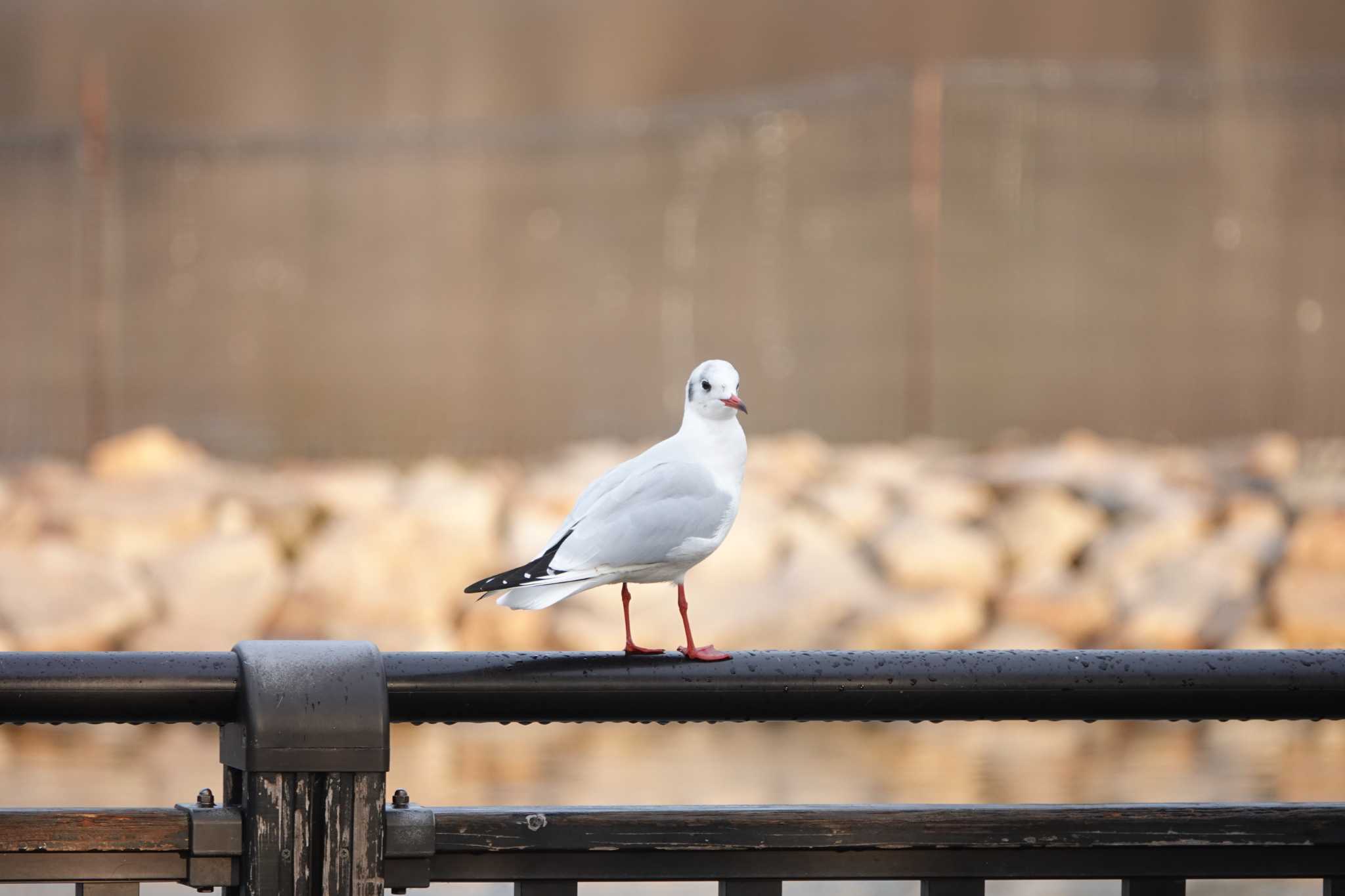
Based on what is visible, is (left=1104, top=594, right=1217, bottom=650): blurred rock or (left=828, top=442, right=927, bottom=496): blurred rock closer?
(left=1104, top=594, right=1217, bottom=650): blurred rock

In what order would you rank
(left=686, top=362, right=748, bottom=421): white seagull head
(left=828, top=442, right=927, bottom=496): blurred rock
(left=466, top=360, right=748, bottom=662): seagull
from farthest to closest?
(left=828, top=442, right=927, bottom=496): blurred rock
(left=686, top=362, right=748, bottom=421): white seagull head
(left=466, top=360, right=748, bottom=662): seagull

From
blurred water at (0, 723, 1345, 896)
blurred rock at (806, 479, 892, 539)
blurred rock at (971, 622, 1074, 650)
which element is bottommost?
blurred water at (0, 723, 1345, 896)

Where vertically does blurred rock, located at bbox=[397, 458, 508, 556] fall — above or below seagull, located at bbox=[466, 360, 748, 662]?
above

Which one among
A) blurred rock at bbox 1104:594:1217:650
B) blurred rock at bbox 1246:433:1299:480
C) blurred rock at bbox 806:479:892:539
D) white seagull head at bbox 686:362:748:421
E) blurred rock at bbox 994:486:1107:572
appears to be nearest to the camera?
white seagull head at bbox 686:362:748:421

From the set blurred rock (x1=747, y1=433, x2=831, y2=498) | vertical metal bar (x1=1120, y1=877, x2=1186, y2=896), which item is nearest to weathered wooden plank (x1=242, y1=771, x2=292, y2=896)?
vertical metal bar (x1=1120, y1=877, x2=1186, y2=896)

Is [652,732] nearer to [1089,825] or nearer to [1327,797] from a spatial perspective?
[1327,797]

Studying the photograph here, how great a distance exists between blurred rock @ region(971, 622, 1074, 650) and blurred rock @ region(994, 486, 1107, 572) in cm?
23

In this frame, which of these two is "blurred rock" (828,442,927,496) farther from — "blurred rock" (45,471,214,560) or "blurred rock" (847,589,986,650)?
"blurred rock" (45,471,214,560)

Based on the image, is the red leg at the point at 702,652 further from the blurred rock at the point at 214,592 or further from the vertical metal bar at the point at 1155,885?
the blurred rock at the point at 214,592

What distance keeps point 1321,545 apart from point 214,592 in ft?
11.5

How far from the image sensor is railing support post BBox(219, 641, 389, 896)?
2.96 feet

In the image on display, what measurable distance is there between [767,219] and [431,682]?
18.6ft

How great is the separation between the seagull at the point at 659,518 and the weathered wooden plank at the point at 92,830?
7.6 inches

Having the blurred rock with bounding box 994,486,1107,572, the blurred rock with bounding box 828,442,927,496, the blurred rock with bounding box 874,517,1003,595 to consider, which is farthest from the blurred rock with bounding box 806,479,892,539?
the blurred rock with bounding box 994,486,1107,572
